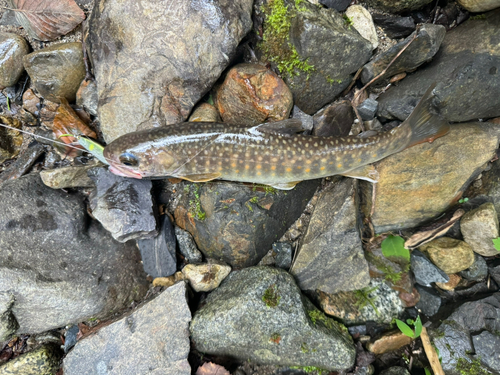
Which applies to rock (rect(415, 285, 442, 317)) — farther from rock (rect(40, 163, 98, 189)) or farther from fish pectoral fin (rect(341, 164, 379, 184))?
rock (rect(40, 163, 98, 189))

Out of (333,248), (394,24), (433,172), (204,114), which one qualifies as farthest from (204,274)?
(394,24)

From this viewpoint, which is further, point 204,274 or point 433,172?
point 204,274

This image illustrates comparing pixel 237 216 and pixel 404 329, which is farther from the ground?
pixel 237 216

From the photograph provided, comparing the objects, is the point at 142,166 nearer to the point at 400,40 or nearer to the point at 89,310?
the point at 89,310

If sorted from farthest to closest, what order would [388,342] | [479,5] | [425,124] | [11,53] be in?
[11,53] → [388,342] → [425,124] → [479,5]

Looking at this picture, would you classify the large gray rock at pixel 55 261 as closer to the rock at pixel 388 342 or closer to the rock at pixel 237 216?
the rock at pixel 237 216

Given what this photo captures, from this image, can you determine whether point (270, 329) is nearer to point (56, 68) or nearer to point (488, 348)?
point (488, 348)

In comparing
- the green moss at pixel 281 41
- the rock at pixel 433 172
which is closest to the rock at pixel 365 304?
the rock at pixel 433 172
